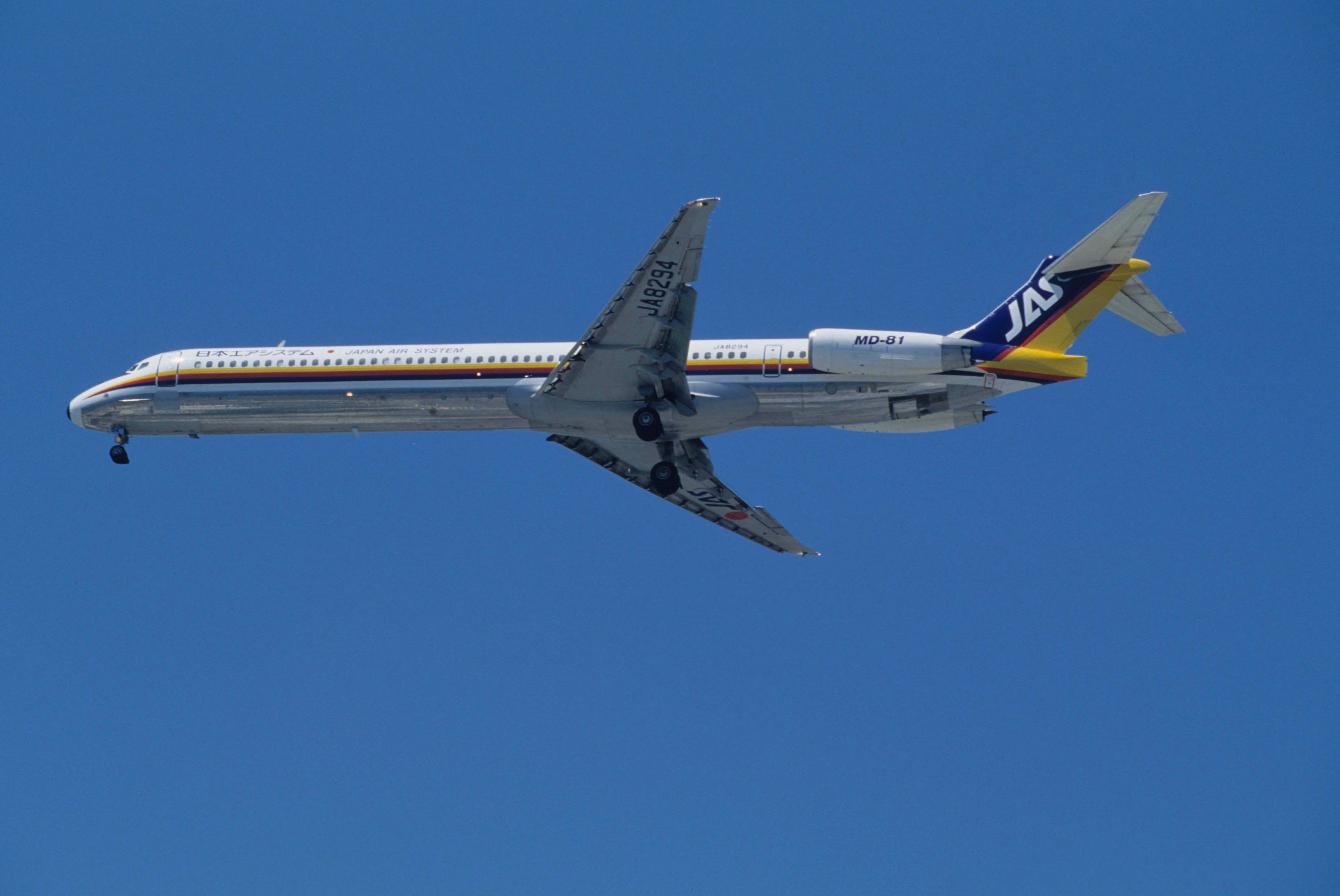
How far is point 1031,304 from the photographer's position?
3262 cm

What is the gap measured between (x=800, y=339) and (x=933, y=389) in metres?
3.42

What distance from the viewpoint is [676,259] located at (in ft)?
100

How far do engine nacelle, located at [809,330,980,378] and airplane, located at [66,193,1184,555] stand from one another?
0.04 metres

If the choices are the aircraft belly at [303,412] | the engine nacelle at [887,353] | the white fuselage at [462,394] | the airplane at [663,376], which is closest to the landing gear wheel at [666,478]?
the airplane at [663,376]

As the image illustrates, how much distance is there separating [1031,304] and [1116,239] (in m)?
2.36

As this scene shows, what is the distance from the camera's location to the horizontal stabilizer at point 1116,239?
30.7 metres

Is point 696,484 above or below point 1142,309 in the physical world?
below

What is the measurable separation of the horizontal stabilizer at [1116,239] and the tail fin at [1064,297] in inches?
0.6

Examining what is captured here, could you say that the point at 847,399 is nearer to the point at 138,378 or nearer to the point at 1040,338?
the point at 1040,338

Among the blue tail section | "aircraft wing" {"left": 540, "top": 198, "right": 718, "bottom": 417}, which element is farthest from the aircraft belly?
the blue tail section

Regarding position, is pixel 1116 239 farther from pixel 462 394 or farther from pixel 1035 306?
pixel 462 394

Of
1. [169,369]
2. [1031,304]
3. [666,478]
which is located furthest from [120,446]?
[1031,304]

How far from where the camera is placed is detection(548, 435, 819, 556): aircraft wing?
1512 inches

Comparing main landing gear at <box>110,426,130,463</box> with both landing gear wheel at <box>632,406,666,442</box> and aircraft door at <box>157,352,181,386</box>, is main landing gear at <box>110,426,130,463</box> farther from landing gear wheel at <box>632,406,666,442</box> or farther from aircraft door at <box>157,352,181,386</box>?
landing gear wheel at <box>632,406,666,442</box>
